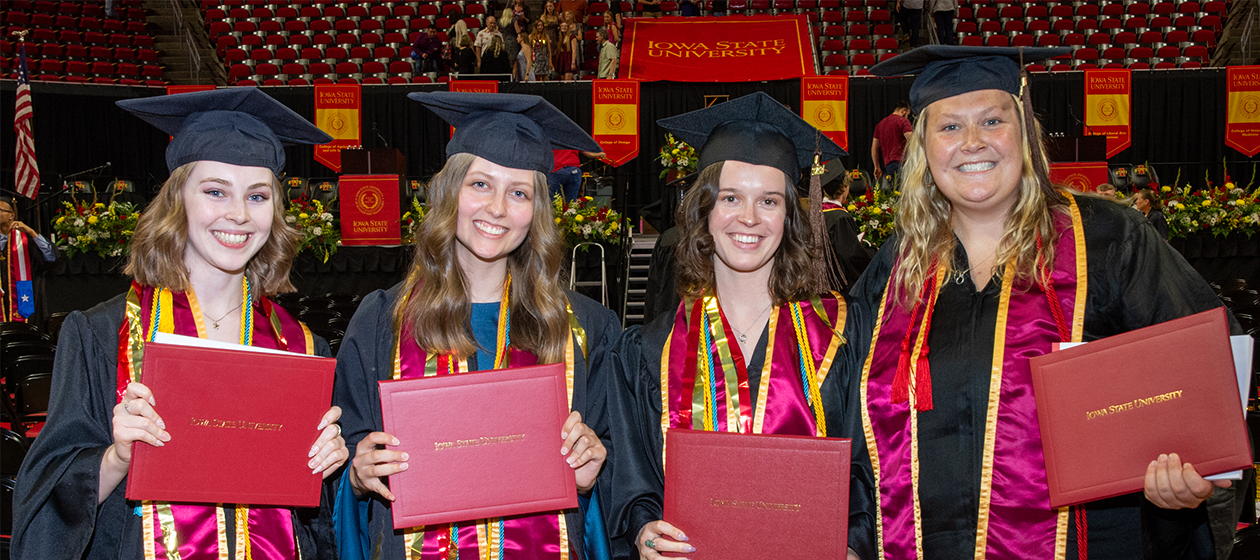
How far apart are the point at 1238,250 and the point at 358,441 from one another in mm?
10423

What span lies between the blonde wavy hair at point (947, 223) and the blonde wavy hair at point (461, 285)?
0.83 metres

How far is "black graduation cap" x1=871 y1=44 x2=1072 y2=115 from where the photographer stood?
200 centimetres

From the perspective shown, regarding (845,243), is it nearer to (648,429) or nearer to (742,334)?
(742,334)

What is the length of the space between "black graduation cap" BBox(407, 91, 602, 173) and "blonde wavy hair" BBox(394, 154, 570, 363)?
0.13 feet

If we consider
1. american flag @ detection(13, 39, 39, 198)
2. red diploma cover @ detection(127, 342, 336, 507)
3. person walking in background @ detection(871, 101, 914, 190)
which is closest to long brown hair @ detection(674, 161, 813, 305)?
red diploma cover @ detection(127, 342, 336, 507)

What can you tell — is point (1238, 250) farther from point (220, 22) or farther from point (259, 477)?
point (220, 22)

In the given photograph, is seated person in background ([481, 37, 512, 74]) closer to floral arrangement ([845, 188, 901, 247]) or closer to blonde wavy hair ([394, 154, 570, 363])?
floral arrangement ([845, 188, 901, 247])

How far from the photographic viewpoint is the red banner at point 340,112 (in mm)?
13367

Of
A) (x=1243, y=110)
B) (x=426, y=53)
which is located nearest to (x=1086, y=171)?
(x=1243, y=110)

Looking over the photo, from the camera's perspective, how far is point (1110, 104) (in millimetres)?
12820

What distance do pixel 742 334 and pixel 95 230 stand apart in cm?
945

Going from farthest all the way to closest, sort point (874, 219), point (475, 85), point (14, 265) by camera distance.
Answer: point (475, 85), point (874, 219), point (14, 265)

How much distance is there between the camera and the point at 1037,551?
1.85 m

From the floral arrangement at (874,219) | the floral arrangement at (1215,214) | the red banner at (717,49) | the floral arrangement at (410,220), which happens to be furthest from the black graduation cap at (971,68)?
the red banner at (717,49)
